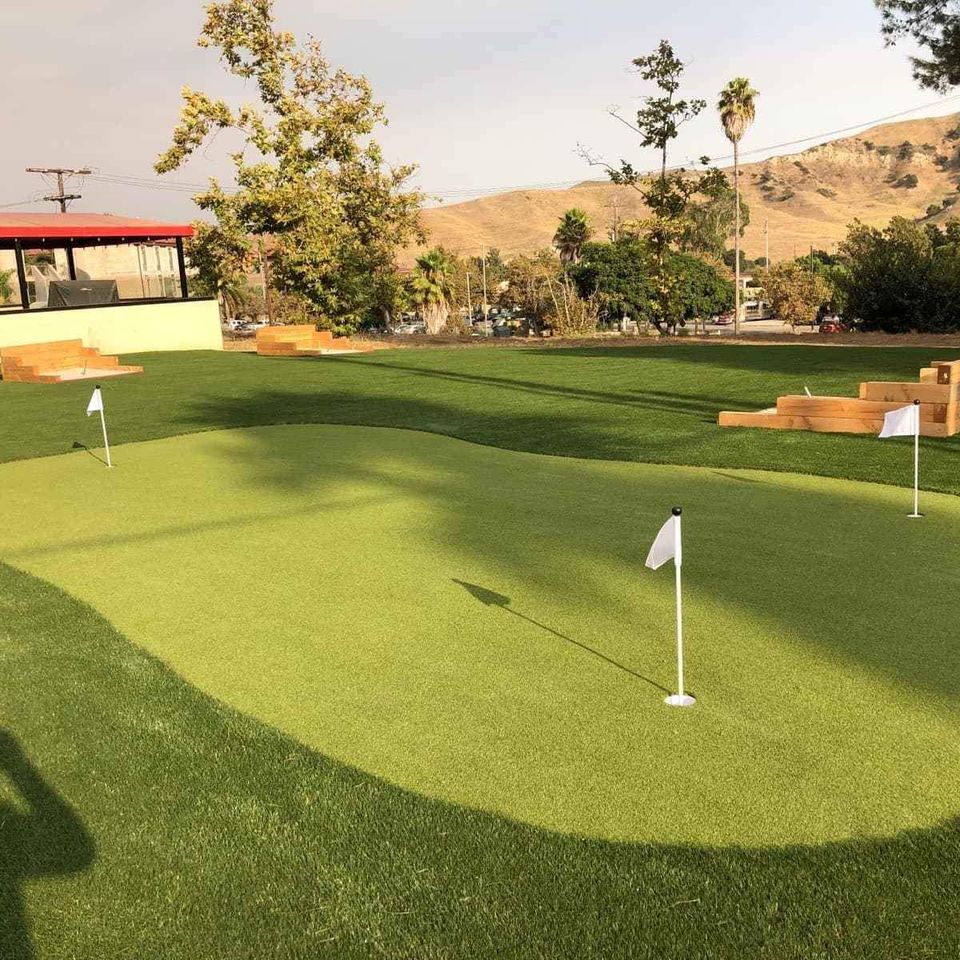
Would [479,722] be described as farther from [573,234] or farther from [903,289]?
[573,234]

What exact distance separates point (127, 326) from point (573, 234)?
5430 cm

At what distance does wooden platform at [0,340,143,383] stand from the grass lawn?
14686 mm

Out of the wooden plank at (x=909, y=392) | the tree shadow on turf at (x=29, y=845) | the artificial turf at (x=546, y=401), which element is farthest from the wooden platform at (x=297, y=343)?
the tree shadow on turf at (x=29, y=845)

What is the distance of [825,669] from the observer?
15.0 ft

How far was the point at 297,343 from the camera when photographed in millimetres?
27797

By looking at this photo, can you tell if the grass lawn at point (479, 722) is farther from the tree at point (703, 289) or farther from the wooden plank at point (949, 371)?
the tree at point (703, 289)

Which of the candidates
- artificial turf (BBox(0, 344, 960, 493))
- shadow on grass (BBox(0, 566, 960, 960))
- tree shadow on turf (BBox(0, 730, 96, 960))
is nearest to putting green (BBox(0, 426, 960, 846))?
shadow on grass (BBox(0, 566, 960, 960))

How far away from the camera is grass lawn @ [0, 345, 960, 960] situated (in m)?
2.95

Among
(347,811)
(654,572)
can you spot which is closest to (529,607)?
(654,572)

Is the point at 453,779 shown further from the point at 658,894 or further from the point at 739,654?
the point at 739,654

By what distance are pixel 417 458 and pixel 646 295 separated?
163 feet

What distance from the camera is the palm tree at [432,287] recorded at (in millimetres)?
58500

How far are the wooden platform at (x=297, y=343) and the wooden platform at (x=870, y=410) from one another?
17699mm

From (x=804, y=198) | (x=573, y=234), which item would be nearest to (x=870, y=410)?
(x=573, y=234)
